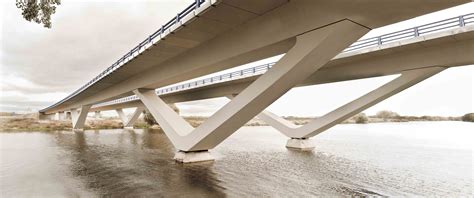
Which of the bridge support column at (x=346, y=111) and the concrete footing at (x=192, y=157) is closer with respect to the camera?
the concrete footing at (x=192, y=157)

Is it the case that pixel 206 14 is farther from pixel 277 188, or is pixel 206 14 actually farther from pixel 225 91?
pixel 225 91

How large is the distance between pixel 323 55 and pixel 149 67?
39.4 feet

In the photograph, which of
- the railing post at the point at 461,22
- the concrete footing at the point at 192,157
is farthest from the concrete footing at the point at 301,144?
the railing post at the point at 461,22

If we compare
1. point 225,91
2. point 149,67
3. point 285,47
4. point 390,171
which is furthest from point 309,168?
point 225,91

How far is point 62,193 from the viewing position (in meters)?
8.34

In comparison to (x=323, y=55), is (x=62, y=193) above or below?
below

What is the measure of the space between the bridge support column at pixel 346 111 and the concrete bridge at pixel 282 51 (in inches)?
2.9

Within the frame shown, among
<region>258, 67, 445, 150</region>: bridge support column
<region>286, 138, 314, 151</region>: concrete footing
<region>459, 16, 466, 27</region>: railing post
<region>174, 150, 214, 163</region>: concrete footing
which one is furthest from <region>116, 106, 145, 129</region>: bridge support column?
<region>459, 16, 466, 27</region>: railing post

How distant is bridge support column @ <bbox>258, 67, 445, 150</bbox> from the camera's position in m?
14.5

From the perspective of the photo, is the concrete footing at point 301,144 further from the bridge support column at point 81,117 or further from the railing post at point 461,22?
the bridge support column at point 81,117

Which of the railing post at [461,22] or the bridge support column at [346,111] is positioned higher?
the railing post at [461,22]

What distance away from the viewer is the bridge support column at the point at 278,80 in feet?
26.6

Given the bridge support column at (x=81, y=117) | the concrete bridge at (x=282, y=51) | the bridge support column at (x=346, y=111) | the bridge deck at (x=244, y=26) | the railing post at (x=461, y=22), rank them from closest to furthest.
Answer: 1. the bridge deck at (x=244, y=26)
2. the concrete bridge at (x=282, y=51)
3. the railing post at (x=461, y=22)
4. the bridge support column at (x=346, y=111)
5. the bridge support column at (x=81, y=117)

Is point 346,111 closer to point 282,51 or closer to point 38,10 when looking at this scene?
point 282,51
